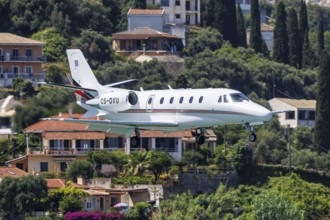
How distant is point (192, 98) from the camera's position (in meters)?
71.9

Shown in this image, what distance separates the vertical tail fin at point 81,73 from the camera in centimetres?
7956

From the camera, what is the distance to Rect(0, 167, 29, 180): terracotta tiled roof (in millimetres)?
110000

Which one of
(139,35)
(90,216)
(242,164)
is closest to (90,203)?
(90,216)

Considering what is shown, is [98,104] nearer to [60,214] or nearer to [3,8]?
[60,214]

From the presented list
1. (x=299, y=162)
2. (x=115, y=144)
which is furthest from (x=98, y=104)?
(x=299, y=162)

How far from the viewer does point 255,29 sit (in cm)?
15788

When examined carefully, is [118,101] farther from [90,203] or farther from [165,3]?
[165,3]

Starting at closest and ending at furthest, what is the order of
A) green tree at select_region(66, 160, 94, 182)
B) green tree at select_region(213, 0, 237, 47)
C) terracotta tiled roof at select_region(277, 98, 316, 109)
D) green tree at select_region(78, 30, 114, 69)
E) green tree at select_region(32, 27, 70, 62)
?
green tree at select_region(66, 160, 94, 182) → green tree at select_region(32, 27, 70, 62) → green tree at select_region(78, 30, 114, 69) → terracotta tiled roof at select_region(277, 98, 316, 109) → green tree at select_region(213, 0, 237, 47)

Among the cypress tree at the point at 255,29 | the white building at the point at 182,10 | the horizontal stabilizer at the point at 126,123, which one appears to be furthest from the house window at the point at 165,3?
the horizontal stabilizer at the point at 126,123

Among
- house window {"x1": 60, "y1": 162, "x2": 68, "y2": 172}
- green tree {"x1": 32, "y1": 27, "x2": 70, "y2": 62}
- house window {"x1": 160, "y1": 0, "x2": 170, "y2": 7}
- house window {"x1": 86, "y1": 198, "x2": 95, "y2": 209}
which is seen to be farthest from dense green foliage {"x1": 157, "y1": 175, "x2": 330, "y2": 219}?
house window {"x1": 160, "y1": 0, "x2": 170, "y2": 7}

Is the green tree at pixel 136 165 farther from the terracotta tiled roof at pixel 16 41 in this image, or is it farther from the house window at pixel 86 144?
the terracotta tiled roof at pixel 16 41

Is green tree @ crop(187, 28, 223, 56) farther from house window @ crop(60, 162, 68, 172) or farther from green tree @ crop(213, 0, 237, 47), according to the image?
house window @ crop(60, 162, 68, 172)

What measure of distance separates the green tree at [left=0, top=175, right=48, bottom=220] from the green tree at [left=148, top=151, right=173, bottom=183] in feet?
32.9

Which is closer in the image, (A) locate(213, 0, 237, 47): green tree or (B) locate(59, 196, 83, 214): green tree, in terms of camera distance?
(B) locate(59, 196, 83, 214): green tree
